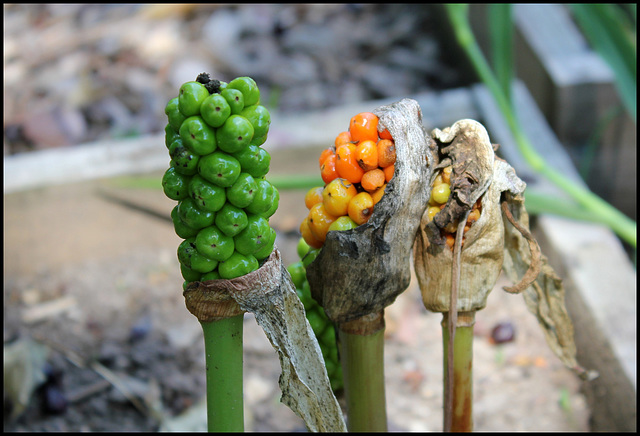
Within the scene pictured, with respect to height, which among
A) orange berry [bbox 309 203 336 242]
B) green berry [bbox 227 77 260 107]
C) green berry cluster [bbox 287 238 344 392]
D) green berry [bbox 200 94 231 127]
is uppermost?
green berry [bbox 227 77 260 107]

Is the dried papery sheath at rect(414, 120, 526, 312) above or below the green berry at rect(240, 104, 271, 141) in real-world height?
below

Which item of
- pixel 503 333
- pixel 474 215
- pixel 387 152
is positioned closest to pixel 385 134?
pixel 387 152

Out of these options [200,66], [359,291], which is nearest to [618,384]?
[359,291]

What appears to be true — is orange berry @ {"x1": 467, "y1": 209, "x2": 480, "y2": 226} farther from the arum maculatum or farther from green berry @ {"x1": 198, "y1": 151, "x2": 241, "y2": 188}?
green berry @ {"x1": 198, "y1": 151, "x2": 241, "y2": 188}

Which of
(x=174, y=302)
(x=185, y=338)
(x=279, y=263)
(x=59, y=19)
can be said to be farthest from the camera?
(x=59, y=19)

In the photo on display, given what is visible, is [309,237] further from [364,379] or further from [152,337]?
[152,337]

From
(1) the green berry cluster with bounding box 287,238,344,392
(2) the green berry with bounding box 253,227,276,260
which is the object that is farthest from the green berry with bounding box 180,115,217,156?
(1) the green berry cluster with bounding box 287,238,344,392

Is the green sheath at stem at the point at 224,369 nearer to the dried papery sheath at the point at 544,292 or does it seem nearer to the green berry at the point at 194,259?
the green berry at the point at 194,259

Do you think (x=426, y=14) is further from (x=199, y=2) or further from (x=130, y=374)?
(x=130, y=374)
